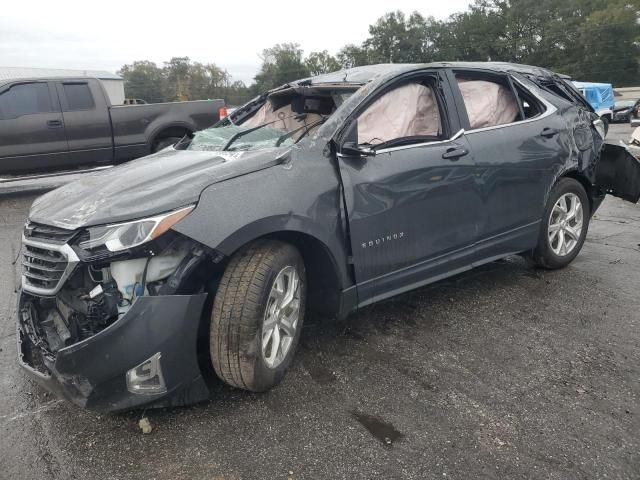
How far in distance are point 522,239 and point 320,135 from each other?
6.77ft

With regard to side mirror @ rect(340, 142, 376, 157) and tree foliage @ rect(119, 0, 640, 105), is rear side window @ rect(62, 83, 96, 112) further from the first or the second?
tree foliage @ rect(119, 0, 640, 105)

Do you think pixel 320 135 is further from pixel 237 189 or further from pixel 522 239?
pixel 522 239

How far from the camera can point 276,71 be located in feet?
295

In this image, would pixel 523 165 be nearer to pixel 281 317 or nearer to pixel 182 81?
pixel 281 317

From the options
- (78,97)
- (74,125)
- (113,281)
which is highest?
(78,97)

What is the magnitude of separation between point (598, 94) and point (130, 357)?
974 inches

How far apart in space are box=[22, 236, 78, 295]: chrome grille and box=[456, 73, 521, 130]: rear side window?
2774mm

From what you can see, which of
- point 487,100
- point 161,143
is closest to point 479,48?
point 161,143

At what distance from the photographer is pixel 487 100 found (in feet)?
13.6

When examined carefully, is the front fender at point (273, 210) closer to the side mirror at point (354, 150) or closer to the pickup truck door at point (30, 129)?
the side mirror at point (354, 150)

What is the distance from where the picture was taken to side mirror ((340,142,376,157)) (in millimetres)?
3027

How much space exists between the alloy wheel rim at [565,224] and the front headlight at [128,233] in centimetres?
335

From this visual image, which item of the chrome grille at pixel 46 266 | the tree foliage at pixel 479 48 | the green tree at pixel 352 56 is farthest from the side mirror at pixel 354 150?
the green tree at pixel 352 56

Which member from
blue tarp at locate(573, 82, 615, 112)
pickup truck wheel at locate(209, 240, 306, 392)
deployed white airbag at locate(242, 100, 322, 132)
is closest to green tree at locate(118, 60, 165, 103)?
blue tarp at locate(573, 82, 615, 112)
